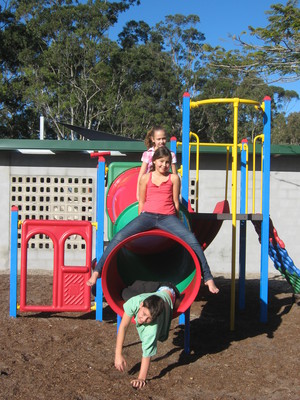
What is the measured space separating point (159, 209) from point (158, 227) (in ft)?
0.53

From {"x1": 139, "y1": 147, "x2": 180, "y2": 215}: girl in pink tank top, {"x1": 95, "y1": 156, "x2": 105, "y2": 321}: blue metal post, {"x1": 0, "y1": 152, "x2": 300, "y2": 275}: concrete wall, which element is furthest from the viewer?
{"x1": 0, "y1": 152, "x2": 300, "y2": 275}: concrete wall

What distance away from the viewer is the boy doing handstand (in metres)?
3.98

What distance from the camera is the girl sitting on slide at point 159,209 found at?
14.3 feet

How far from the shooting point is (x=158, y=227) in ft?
14.6

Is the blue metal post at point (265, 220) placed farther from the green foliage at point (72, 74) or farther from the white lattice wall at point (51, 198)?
the green foliage at point (72, 74)

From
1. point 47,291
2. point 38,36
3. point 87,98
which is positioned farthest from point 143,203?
point 38,36

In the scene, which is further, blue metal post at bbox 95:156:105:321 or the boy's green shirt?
blue metal post at bbox 95:156:105:321

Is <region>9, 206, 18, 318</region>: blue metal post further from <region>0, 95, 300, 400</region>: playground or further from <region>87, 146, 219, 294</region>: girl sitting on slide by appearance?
<region>87, 146, 219, 294</region>: girl sitting on slide

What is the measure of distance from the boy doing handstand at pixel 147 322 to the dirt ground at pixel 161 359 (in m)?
0.16

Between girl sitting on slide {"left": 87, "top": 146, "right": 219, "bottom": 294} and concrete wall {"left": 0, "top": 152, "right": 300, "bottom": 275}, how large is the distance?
568cm

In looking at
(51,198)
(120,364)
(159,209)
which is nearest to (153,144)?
(159,209)

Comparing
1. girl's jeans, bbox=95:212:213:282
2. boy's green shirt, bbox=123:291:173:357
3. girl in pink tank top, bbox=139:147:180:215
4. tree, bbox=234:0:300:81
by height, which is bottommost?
boy's green shirt, bbox=123:291:173:357

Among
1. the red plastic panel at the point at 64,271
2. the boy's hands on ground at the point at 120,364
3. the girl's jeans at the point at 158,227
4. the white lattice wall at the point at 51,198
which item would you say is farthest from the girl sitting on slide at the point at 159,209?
the white lattice wall at the point at 51,198

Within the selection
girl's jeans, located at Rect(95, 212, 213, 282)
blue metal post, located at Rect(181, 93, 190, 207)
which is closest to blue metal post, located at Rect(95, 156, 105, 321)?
blue metal post, located at Rect(181, 93, 190, 207)
